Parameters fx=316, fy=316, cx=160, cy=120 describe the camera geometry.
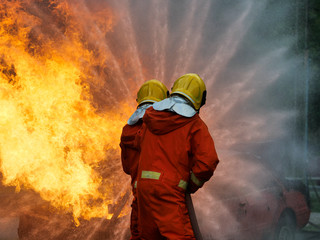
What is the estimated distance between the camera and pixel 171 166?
2.78 metres

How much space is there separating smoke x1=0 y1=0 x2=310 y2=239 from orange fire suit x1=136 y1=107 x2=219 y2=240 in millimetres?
1448

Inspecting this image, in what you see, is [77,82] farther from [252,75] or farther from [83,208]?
[252,75]

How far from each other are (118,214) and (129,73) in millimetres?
3008

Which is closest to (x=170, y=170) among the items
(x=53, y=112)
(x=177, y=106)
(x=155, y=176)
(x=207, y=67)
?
(x=155, y=176)

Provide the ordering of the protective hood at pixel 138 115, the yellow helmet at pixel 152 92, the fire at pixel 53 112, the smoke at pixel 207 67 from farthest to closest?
the fire at pixel 53 112 < the smoke at pixel 207 67 < the yellow helmet at pixel 152 92 < the protective hood at pixel 138 115

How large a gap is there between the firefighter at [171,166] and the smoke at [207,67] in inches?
56.9

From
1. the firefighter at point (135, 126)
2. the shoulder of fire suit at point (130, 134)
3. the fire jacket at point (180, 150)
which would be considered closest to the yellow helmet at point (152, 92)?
the firefighter at point (135, 126)

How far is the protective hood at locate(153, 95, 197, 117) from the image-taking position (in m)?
2.81

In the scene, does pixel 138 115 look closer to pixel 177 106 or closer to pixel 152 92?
pixel 152 92

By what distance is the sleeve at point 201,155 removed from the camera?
107 inches

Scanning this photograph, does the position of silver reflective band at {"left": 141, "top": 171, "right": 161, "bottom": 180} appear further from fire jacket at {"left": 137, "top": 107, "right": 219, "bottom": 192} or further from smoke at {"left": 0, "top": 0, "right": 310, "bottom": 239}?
smoke at {"left": 0, "top": 0, "right": 310, "bottom": 239}

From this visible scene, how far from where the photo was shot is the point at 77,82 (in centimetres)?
562

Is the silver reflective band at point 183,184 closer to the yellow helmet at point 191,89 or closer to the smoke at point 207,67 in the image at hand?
the yellow helmet at point 191,89

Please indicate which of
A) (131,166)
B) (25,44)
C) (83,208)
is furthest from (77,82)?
(131,166)
